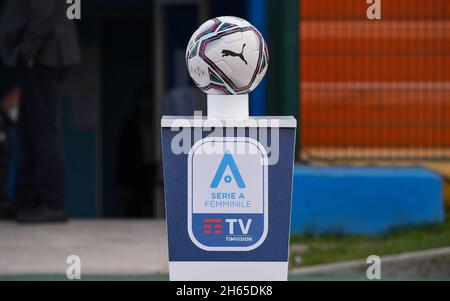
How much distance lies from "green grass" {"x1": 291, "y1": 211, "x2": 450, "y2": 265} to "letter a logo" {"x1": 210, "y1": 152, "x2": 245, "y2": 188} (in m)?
2.16

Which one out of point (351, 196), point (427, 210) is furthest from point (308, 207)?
point (427, 210)

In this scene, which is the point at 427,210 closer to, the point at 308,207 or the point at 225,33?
the point at 308,207

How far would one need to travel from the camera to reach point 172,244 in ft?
17.2

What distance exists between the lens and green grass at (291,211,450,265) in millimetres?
7461

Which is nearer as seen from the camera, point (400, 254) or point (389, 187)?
point (400, 254)

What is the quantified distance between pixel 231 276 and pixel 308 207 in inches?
119

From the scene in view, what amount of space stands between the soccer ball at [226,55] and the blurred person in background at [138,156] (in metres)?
6.13

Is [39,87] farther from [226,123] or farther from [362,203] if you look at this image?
[226,123]

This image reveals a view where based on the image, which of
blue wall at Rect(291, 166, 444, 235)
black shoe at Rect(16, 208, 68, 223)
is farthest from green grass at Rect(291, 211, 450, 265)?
black shoe at Rect(16, 208, 68, 223)

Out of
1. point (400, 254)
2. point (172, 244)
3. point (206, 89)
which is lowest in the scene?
point (400, 254)

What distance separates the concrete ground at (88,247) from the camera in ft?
23.4

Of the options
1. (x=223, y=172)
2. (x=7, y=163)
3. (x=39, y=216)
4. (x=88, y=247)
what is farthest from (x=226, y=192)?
(x=7, y=163)

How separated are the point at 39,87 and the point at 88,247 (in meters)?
1.33

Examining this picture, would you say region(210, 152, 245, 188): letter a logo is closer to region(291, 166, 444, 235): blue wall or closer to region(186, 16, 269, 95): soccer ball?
region(186, 16, 269, 95): soccer ball
